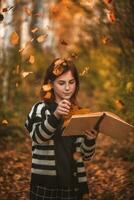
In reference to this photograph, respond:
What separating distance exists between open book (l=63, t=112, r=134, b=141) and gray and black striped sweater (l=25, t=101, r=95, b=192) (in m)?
0.16

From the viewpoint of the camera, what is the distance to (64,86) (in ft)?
14.0

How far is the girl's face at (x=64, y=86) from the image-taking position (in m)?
4.25

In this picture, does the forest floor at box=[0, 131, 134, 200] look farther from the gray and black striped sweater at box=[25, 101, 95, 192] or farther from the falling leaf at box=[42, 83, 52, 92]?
the falling leaf at box=[42, 83, 52, 92]

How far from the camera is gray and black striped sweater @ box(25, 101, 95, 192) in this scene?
4113mm

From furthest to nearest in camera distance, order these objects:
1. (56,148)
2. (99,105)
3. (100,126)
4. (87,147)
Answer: (99,105) < (87,147) < (56,148) < (100,126)

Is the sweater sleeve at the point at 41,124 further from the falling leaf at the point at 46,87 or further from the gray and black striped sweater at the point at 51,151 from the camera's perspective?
the falling leaf at the point at 46,87

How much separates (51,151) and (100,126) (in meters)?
0.46

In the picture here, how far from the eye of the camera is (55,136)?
13.8ft

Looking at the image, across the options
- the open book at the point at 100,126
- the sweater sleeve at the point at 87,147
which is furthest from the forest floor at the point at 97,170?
the open book at the point at 100,126

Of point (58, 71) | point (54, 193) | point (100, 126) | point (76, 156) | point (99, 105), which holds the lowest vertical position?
point (54, 193)

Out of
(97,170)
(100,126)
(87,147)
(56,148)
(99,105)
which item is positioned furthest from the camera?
(99,105)

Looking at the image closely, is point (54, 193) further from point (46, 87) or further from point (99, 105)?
point (99, 105)

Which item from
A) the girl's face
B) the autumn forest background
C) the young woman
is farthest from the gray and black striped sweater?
the autumn forest background

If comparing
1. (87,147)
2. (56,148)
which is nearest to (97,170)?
(87,147)
